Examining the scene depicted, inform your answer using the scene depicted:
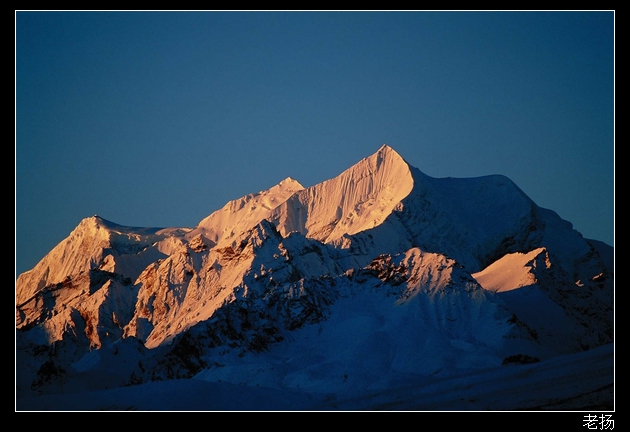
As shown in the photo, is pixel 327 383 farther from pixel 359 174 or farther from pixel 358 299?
pixel 359 174

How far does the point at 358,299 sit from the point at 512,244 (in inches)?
2404

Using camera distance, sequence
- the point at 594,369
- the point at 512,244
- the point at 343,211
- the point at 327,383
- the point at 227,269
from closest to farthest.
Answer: the point at 594,369 < the point at 327,383 < the point at 227,269 < the point at 512,244 < the point at 343,211

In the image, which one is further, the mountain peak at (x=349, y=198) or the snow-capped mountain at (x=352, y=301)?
the mountain peak at (x=349, y=198)

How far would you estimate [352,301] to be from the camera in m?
120

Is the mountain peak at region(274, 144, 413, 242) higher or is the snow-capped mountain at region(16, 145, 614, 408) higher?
the mountain peak at region(274, 144, 413, 242)

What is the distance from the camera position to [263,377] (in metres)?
103

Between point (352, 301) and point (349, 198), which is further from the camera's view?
point (349, 198)

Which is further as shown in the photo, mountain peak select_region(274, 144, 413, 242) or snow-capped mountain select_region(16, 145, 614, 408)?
mountain peak select_region(274, 144, 413, 242)

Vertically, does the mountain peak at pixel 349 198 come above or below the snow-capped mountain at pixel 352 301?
above

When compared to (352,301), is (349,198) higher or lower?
higher

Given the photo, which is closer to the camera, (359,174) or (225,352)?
(225,352)

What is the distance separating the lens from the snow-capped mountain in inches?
4178

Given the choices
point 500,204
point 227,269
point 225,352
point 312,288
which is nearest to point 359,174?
point 500,204

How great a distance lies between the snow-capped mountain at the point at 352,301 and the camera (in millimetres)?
106125
